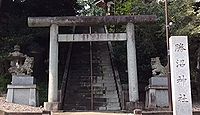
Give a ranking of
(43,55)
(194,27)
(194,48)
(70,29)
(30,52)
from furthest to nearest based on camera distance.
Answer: (70,29), (43,55), (30,52), (194,48), (194,27)

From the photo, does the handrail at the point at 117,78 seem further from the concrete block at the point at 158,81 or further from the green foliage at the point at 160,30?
the concrete block at the point at 158,81

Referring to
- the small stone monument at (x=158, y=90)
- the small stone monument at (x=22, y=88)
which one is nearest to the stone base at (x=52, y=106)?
the small stone monument at (x=22, y=88)

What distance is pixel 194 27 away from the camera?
17.4 m

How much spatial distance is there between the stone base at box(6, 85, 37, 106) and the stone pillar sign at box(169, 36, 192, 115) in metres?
7.86

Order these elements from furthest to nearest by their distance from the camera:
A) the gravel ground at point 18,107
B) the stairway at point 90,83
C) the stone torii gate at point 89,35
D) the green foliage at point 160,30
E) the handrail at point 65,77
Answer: the green foliage at point 160,30 < the handrail at point 65,77 < the stairway at point 90,83 < the stone torii gate at point 89,35 < the gravel ground at point 18,107

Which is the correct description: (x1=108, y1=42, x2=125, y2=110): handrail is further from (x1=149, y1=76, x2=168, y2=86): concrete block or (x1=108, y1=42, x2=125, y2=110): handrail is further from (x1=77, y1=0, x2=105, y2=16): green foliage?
(x1=77, y1=0, x2=105, y2=16): green foliage

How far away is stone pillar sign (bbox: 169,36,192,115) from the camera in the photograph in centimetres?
1091

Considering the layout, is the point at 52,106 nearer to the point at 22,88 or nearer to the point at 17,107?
the point at 17,107

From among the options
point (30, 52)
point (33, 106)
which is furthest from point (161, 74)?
point (30, 52)

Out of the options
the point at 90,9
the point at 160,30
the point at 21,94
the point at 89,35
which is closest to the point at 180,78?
the point at 89,35

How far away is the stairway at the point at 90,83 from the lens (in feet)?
56.1

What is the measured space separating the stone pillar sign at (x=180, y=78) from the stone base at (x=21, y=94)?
7856 mm

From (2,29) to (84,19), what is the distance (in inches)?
276

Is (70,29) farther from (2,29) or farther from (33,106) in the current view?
(33,106)
